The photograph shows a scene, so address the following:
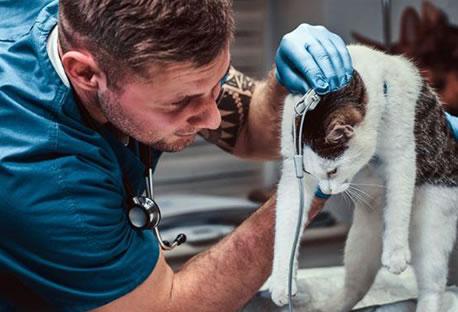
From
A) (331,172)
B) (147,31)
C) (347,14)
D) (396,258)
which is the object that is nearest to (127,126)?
(147,31)

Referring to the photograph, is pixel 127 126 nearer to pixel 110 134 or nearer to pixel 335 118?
pixel 110 134

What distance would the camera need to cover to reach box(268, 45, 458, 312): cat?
825mm

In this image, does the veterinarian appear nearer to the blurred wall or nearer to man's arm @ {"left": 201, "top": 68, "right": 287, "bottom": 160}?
man's arm @ {"left": 201, "top": 68, "right": 287, "bottom": 160}

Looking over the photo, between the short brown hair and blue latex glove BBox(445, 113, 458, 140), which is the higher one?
the short brown hair

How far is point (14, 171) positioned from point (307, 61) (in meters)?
0.39

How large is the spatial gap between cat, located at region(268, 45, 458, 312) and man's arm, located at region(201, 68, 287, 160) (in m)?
0.25

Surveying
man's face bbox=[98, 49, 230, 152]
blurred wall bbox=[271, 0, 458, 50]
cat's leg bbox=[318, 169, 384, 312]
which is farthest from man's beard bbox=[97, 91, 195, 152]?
blurred wall bbox=[271, 0, 458, 50]

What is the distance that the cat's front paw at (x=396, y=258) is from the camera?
827 millimetres

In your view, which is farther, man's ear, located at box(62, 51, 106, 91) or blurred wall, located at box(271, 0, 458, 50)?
blurred wall, located at box(271, 0, 458, 50)

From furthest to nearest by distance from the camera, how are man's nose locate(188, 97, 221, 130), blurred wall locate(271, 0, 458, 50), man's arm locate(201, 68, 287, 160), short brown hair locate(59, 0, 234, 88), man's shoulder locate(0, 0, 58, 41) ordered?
blurred wall locate(271, 0, 458, 50) → man's arm locate(201, 68, 287, 160) → man's shoulder locate(0, 0, 58, 41) → man's nose locate(188, 97, 221, 130) → short brown hair locate(59, 0, 234, 88)

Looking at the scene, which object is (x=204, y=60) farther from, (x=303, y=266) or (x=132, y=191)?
(x=303, y=266)

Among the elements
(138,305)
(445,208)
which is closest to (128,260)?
(138,305)

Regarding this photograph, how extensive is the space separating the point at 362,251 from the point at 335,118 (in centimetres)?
22

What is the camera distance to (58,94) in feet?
2.95
